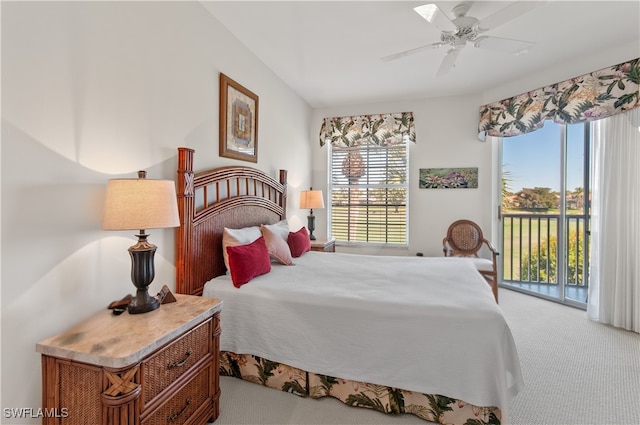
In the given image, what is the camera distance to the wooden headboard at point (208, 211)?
81.3 inches

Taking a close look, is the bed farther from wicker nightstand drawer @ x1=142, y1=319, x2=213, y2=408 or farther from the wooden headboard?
wicker nightstand drawer @ x1=142, y1=319, x2=213, y2=408

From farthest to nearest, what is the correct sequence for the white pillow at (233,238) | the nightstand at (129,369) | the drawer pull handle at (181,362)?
the white pillow at (233,238), the drawer pull handle at (181,362), the nightstand at (129,369)

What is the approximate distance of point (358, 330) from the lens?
68.2 inches

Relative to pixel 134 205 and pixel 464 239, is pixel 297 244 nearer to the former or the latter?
pixel 134 205

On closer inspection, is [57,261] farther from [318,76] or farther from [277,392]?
[318,76]

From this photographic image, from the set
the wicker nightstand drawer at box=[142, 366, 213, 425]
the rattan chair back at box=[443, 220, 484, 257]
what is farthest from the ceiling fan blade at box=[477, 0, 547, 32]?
the wicker nightstand drawer at box=[142, 366, 213, 425]

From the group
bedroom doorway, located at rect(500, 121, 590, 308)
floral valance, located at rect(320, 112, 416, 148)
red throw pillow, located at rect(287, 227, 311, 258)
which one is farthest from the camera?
floral valance, located at rect(320, 112, 416, 148)

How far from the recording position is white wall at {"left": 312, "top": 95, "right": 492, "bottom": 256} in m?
4.20

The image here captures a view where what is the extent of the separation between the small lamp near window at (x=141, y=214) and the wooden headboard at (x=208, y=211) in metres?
0.48

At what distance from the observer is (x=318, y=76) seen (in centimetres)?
360

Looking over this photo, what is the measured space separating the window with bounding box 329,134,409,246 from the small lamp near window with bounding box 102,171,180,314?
3.54 m

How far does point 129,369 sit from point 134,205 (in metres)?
0.70

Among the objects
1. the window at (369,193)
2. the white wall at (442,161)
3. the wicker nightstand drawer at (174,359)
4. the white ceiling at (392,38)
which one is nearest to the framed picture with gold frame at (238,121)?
the white ceiling at (392,38)

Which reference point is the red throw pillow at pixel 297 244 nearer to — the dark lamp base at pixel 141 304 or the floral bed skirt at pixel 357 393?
the floral bed skirt at pixel 357 393
